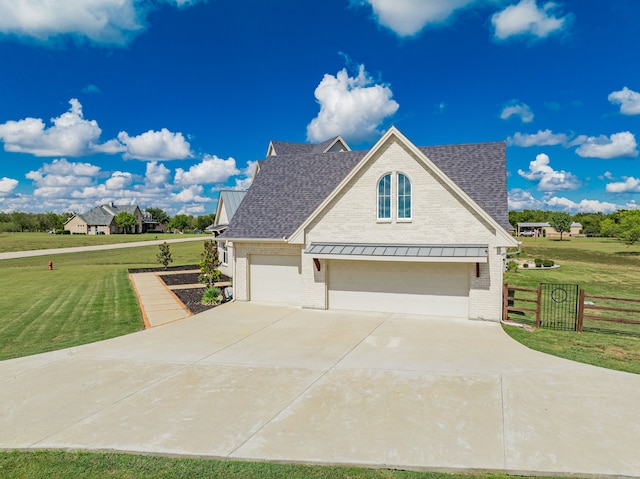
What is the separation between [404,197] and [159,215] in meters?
156

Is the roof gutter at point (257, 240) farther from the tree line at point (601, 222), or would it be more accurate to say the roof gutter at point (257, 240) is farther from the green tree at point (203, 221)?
the green tree at point (203, 221)

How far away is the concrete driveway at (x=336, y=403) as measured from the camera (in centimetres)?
643

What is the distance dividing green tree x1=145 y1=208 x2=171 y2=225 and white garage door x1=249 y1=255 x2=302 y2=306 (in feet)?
482

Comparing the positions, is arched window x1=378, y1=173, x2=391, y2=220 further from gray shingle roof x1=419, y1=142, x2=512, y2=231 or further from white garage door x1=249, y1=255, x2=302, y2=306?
white garage door x1=249, y1=255, x2=302, y2=306

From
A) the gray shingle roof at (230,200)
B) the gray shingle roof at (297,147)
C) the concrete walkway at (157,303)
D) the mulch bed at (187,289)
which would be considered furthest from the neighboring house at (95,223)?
the gray shingle roof at (297,147)

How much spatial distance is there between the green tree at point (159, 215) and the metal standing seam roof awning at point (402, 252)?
15045 cm

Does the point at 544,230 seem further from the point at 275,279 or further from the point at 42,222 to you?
the point at 42,222

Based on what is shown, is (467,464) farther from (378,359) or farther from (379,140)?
(379,140)

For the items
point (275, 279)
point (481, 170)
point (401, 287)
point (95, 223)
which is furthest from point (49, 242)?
point (481, 170)

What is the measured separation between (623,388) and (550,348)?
3.03 m

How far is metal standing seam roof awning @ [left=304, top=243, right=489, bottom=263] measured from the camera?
14148 millimetres

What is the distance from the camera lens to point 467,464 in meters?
6.04

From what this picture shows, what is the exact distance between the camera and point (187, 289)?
2291 centimetres

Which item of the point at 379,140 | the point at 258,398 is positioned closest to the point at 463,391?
the point at 258,398
